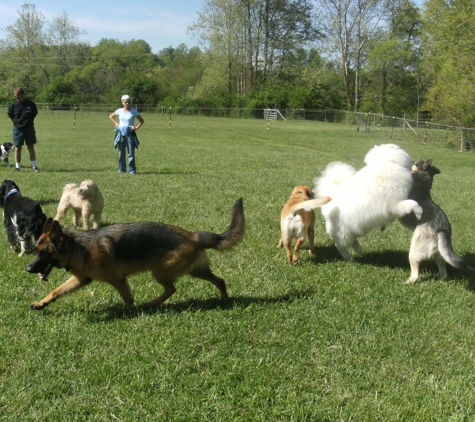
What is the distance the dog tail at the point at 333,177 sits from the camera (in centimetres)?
644

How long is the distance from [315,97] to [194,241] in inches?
2208

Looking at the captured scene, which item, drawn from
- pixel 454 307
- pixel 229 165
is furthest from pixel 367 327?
pixel 229 165

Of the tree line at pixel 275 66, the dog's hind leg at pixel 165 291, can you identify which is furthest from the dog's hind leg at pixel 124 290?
the tree line at pixel 275 66

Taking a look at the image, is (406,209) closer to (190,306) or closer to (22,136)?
(190,306)

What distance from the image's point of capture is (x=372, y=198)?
5.71 metres

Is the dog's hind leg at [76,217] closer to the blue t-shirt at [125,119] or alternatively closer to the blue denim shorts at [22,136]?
the blue t-shirt at [125,119]

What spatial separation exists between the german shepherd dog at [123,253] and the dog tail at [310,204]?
1.28 m

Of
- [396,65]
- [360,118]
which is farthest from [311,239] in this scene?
[396,65]

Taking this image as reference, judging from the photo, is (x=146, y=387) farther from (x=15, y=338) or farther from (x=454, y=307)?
(x=454, y=307)

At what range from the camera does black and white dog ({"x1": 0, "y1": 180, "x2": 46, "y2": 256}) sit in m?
5.97

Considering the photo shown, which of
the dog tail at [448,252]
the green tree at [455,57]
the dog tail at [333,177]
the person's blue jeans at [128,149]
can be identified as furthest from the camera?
the green tree at [455,57]

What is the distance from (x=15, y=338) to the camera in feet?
12.9

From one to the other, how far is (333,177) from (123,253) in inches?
131

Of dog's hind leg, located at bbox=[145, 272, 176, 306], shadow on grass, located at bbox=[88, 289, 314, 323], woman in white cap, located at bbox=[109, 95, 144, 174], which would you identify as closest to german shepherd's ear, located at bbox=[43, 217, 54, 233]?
shadow on grass, located at bbox=[88, 289, 314, 323]
